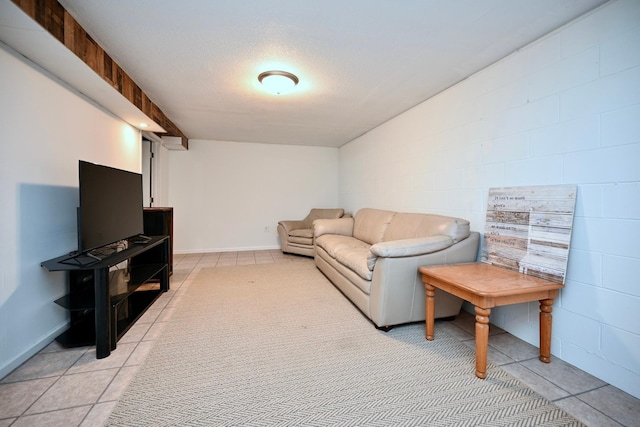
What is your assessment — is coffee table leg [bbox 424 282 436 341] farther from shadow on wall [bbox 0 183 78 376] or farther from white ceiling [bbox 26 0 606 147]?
shadow on wall [bbox 0 183 78 376]

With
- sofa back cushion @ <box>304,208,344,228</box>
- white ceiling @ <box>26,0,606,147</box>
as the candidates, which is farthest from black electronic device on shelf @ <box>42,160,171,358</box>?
sofa back cushion @ <box>304,208,344,228</box>

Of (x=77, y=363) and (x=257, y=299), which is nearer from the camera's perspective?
(x=77, y=363)

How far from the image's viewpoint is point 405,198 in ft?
11.6

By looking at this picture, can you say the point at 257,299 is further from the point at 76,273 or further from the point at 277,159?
the point at 277,159

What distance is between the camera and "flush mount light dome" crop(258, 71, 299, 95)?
95.4 inches

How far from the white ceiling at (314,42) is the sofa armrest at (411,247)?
1527mm

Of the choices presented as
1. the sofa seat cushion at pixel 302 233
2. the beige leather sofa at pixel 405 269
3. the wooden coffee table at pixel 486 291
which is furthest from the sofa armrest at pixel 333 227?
the wooden coffee table at pixel 486 291

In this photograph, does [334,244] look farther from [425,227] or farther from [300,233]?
[300,233]

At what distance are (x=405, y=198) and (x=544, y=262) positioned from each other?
6.09 feet

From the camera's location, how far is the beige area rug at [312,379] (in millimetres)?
1316

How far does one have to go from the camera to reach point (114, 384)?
1.54 m

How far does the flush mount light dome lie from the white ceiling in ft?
0.23

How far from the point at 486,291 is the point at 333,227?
2.89m

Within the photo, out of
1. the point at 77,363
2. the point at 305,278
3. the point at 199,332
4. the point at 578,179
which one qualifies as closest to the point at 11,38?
the point at 77,363
